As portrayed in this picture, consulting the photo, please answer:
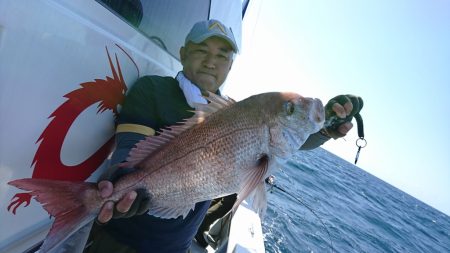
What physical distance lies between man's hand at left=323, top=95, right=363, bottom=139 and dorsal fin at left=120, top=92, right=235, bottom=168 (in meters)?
1.08

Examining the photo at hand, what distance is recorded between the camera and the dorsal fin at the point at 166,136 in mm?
1700

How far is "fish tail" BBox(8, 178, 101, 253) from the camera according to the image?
1336 mm

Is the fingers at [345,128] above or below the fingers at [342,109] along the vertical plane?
below

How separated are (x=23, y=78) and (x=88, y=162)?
2.89ft

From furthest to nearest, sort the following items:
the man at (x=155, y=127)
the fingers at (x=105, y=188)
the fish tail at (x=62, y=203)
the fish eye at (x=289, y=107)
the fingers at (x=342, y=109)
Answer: the fingers at (x=342, y=109)
the man at (x=155, y=127)
the fish eye at (x=289, y=107)
the fingers at (x=105, y=188)
the fish tail at (x=62, y=203)

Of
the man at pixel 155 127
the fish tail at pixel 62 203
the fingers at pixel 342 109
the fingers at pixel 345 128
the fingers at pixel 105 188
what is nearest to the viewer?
the fish tail at pixel 62 203

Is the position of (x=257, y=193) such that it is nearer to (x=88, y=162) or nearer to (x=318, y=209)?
(x=88, y=162)

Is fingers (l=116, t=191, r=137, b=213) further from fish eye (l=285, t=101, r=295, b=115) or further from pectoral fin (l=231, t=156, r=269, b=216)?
fish eye (l=285, t=101, r=295, b=115)

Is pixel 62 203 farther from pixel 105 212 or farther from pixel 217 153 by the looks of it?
pixel 217 153

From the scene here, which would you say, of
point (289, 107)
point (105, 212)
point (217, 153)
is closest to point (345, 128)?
point (289, 107)

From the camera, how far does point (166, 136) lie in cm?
173

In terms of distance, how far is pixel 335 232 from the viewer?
14.9 m

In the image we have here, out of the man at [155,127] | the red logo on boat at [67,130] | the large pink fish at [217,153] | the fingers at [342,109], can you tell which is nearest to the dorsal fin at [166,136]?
the large pink fish at [217,153]

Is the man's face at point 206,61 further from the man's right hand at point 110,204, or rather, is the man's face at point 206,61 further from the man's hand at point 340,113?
the man's right hand at point 110,204
